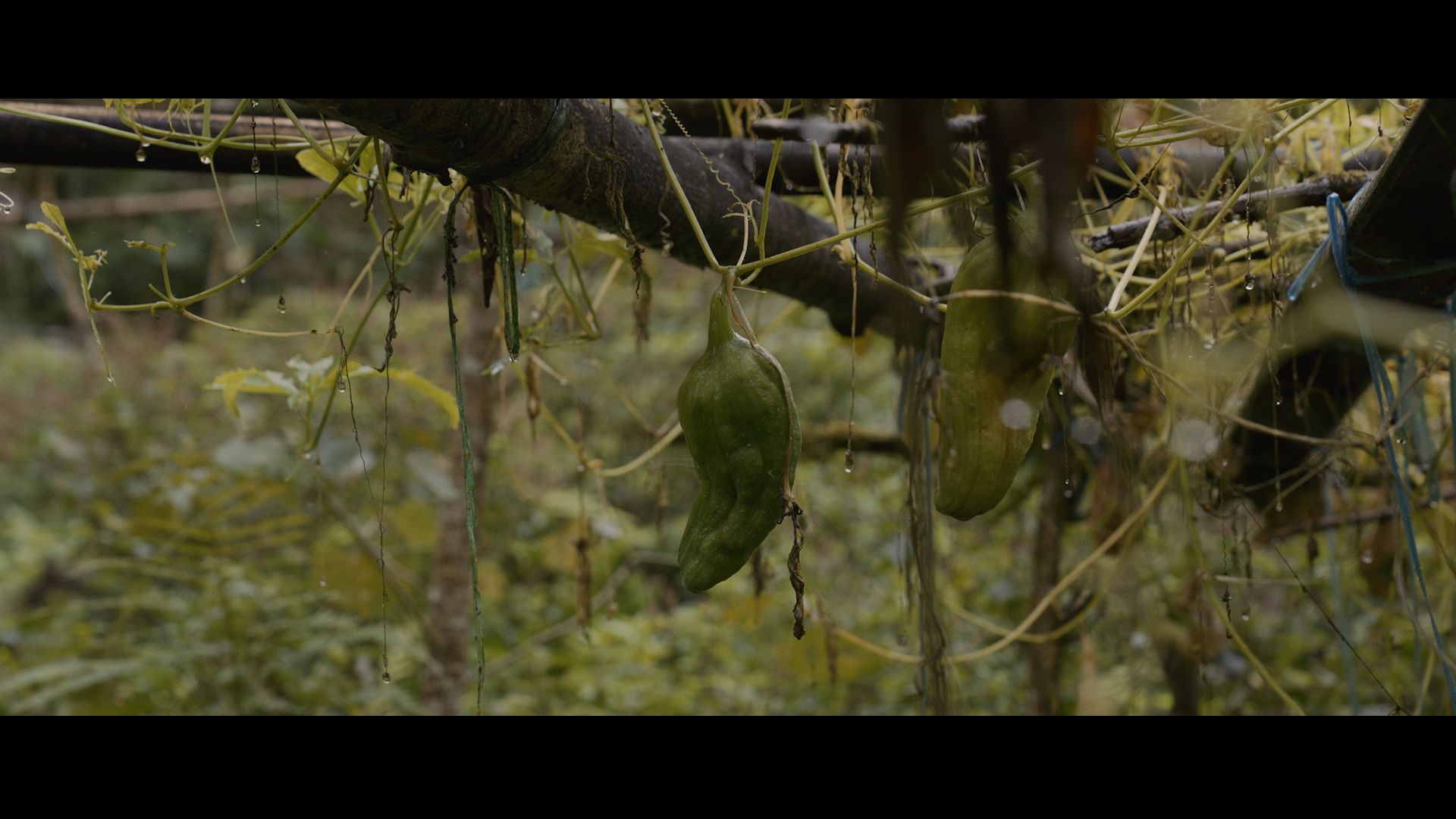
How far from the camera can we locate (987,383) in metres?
0.78

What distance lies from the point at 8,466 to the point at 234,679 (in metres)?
2.85

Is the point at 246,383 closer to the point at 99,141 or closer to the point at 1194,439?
the point at 99,141

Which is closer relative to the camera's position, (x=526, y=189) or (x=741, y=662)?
(x=526, y=189)

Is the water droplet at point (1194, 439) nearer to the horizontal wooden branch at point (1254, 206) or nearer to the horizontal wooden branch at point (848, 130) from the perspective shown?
the horizontal wooden branch at point (1254, 206)

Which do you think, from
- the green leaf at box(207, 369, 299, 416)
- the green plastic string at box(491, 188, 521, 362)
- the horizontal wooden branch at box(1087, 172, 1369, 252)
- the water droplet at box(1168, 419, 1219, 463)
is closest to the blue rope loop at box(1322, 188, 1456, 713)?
the horizontal wooden branch at box(1087, 172, 1369, 252)

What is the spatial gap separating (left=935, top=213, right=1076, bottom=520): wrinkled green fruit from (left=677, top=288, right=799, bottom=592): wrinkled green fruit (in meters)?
0.13

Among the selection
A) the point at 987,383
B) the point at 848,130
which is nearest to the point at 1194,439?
the point at 987,383

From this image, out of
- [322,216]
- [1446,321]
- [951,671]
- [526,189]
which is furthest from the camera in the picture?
[322,216]

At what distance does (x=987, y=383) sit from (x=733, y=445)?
20 centimetres

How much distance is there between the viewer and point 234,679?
2.85 meters

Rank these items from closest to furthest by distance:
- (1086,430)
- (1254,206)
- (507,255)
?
(507,255), (1254,206), (1086,430)

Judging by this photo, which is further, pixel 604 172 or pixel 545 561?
pixel 545 561
